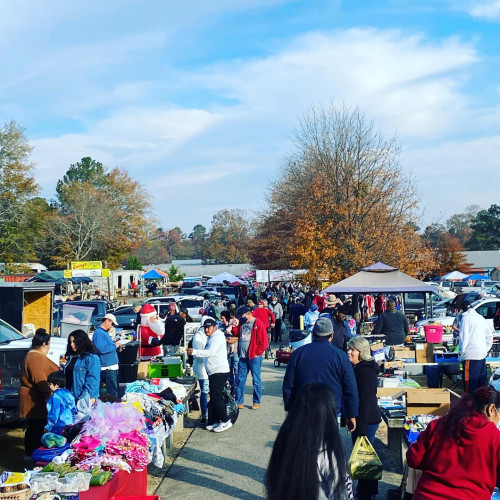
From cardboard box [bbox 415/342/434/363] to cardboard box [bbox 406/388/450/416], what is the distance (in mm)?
5426

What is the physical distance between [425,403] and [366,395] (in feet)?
4.16

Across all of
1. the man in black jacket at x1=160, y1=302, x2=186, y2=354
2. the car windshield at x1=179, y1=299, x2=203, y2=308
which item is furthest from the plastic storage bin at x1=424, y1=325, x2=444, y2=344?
the car windshield at x1=179, y1=299, x2=203, y2=308

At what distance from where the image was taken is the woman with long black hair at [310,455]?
3389 mm

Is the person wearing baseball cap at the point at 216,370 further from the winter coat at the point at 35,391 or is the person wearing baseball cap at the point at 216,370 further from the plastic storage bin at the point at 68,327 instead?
the plastic storage bin at the point at 68,327

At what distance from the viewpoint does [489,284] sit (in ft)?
162

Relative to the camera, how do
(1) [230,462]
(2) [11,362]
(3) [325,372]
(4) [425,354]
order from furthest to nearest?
(4) [425,354]
(2) [11,362]
(1) [230,462]
(3) [325,372]

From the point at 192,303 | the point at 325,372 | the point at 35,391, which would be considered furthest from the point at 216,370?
the point at 192,303

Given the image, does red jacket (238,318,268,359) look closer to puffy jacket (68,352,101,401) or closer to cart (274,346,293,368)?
puffy jacket (68,352,101,401)

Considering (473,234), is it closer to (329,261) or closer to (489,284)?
(489,284)

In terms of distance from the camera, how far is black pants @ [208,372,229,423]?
1021cm

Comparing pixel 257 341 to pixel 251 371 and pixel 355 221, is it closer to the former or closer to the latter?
pixel 251 371

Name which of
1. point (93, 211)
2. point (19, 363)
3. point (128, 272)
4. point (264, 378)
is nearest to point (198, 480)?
point (19, 363)

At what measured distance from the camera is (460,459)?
4.07 meters

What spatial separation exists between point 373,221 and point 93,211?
138 feet
